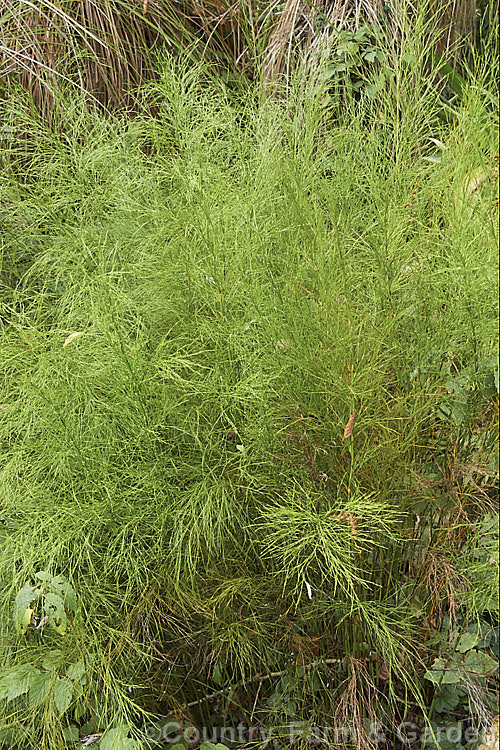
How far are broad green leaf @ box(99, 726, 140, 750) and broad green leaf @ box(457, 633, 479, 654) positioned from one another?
24.7 inches

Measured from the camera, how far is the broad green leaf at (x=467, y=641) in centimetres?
143

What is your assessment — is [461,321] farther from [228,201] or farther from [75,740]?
[75,740]

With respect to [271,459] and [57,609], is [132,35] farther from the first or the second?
[57,609]

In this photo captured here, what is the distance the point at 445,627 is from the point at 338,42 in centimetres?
192

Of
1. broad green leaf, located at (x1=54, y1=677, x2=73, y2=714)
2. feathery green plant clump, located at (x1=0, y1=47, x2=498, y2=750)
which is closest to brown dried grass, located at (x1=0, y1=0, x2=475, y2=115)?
feathery green plant clump, located at (x1=0, y1=47, x2=498, y2=750)

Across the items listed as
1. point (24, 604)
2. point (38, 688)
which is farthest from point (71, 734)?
point (24, 604)

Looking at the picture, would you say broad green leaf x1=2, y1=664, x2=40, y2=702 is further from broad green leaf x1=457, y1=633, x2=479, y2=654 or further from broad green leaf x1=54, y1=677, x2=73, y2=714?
broad green leaf x1=457, y1=633, x2=479, y2=654

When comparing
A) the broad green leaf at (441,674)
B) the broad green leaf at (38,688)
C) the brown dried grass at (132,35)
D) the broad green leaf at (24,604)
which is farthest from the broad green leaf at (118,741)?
the brown dried grass at (132,35)

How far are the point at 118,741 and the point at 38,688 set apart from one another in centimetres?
19

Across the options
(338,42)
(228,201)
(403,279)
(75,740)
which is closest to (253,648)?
(75,740)

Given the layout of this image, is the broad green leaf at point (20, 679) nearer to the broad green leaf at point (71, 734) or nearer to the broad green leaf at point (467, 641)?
the broad green leaf at point (71, 734)

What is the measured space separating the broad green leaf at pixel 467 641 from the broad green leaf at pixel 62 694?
74 centimetres

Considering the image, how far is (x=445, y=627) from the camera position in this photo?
1582mm

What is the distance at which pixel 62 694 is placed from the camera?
139cm
